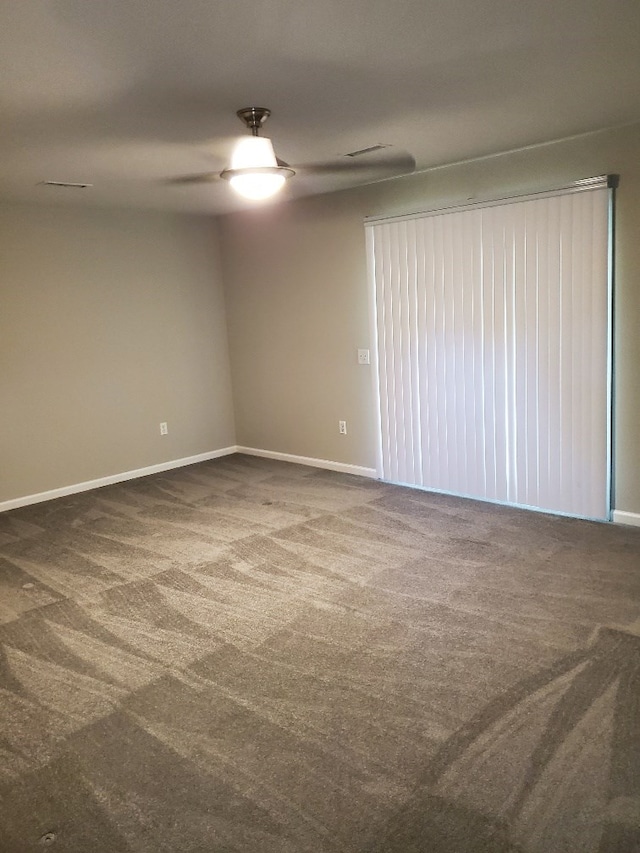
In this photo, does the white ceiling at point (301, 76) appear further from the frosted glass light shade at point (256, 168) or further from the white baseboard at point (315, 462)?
the white baseboard at point (315, 462)

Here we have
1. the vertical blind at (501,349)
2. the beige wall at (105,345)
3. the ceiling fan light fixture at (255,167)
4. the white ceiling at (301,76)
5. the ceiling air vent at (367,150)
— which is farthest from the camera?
the beige wall at (105,345)

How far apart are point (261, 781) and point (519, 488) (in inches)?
118

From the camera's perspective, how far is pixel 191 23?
2170 mm

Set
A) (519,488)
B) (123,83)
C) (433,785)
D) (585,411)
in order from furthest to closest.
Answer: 1. (519,488)
2. (585,411)
3. (123,83)
4. (433,785)

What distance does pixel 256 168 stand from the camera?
327 cm

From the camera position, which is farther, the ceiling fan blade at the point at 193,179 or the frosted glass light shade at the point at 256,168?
the ceiling fan blade at the point at 193,179

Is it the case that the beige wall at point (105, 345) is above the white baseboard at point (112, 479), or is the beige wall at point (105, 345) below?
above

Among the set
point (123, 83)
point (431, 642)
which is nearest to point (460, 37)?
point (123, 83)

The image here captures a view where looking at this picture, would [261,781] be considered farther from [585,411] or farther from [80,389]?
[80,389]

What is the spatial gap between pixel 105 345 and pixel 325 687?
399cm

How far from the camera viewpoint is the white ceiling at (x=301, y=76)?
2.17 m

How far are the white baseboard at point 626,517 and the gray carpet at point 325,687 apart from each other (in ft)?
0.53

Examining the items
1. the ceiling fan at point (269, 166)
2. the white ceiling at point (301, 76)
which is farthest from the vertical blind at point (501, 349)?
the white ceiling at point (301, 76)

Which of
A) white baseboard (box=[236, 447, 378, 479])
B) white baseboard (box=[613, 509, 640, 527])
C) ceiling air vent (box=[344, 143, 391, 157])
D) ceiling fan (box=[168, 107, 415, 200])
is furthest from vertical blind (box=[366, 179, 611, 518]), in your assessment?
ceiling air vent (box=[344, 143, 391, 157])
